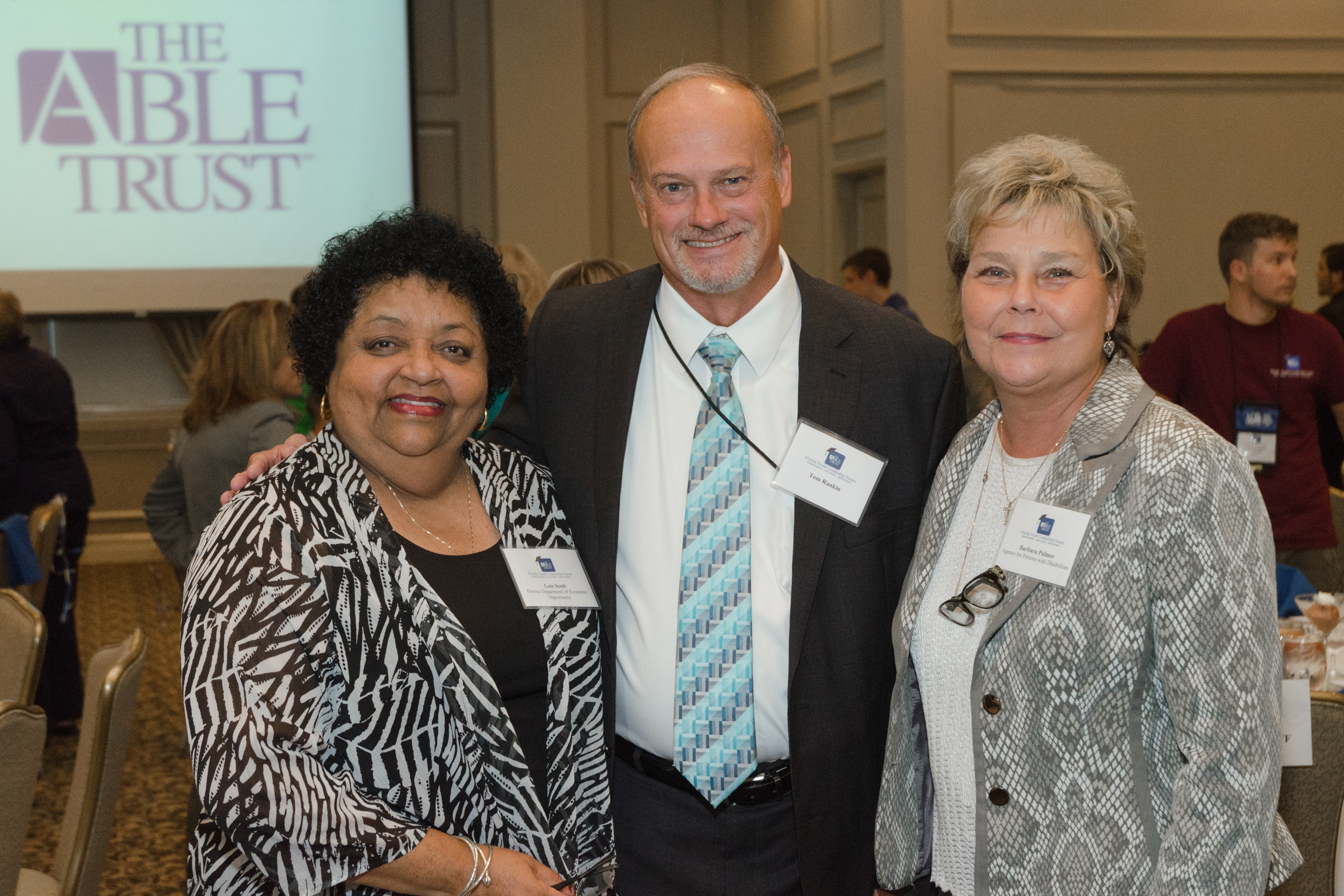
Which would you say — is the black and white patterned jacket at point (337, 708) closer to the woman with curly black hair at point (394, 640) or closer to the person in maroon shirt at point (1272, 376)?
the woman with curly black hair at point (394, 640)

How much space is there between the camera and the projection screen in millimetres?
8312

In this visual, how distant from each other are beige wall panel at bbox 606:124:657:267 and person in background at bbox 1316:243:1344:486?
4.90 metres

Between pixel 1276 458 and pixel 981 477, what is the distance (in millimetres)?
3370

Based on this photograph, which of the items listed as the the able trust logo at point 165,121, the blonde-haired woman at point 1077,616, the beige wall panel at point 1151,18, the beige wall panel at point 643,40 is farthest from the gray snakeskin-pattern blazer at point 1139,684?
the beige wall panel at point 643,40

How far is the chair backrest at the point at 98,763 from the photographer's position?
221 cm

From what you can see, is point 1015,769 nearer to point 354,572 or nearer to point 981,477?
point 981,477

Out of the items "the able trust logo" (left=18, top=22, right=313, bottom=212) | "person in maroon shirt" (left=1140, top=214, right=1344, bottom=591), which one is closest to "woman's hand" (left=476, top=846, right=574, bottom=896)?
"person in maroon shirt" (left=1140, top=214, right=1344, bottom=591)

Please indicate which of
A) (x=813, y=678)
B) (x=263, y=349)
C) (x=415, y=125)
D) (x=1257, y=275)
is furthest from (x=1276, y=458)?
(x=415, y=125)

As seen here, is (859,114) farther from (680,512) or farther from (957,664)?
(957,664)

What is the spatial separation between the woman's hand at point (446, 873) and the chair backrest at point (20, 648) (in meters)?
1.42

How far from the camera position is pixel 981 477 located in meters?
1.81

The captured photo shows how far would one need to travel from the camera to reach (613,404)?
81.3 inches

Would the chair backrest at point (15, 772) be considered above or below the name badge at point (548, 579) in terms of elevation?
below

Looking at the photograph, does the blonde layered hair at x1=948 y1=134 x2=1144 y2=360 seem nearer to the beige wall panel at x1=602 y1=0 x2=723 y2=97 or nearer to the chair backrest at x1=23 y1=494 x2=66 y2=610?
the chair backrest at x1=23 y1=494 x2=66 y2=610
